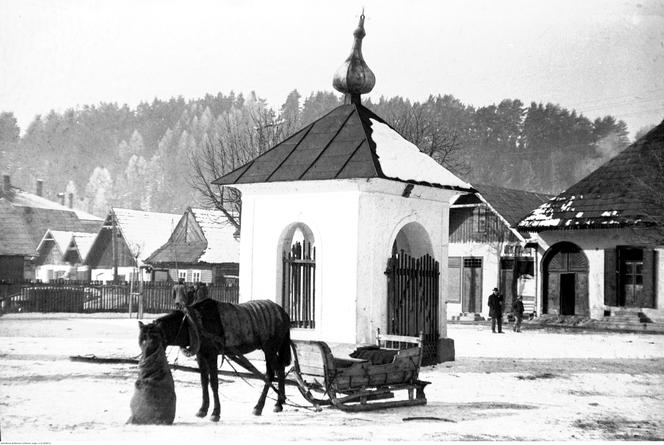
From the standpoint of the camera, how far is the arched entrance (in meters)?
15.5

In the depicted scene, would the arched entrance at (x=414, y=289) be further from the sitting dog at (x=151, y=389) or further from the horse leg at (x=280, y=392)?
the sitting dog at (x=151, y=389)

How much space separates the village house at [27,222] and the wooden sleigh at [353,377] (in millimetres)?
15125

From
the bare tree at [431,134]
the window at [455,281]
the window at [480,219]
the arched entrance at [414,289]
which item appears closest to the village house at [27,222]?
the bare tree at [431,134]

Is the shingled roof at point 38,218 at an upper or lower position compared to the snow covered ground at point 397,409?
upper

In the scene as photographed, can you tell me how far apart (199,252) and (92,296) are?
8.41 meters

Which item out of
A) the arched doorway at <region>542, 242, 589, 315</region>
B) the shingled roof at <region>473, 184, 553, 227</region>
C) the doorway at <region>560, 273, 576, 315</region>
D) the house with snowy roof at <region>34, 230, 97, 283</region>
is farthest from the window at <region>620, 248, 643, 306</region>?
the house with snowy roof at <region>34, 230, 97, 283</region>

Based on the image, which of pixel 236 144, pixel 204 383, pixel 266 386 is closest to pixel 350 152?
pixel 266 386

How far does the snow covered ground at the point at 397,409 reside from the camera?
9.53 metres

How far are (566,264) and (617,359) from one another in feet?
44.4

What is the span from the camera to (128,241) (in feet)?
151

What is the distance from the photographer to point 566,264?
32.4 meters

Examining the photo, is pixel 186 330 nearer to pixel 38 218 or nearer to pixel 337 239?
pixel 337 239

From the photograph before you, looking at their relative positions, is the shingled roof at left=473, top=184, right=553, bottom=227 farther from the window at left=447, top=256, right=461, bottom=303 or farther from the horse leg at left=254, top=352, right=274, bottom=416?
the horse leg at left=254, top=352, right=274, bottom=416

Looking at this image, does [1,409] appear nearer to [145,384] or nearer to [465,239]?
[145,384]
